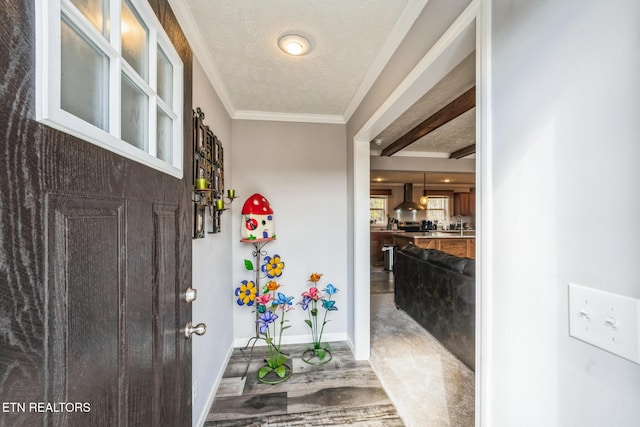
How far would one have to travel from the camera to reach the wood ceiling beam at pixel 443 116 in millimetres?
2220

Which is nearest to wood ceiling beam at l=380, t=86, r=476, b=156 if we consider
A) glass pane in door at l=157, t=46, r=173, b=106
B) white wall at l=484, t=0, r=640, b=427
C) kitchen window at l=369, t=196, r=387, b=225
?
white wall at l=484, t=0, r=640, b=427

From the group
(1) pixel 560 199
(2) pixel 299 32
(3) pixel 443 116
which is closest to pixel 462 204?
(3) pixel 443 116

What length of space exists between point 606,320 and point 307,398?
1.87m

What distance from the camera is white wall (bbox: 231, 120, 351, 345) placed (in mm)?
2605

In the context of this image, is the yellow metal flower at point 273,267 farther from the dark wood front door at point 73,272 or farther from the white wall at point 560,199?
the white wall at point 560,199

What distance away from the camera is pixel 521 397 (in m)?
0.73

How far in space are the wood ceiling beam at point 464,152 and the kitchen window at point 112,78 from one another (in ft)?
14.0

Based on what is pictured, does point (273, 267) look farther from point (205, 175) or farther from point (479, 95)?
point (479, 95)

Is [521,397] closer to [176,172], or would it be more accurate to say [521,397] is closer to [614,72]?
[614,72]

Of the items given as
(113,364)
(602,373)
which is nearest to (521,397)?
(602,373)

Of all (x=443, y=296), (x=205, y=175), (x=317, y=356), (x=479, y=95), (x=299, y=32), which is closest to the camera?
(x=479, y=95)

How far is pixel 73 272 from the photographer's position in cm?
49

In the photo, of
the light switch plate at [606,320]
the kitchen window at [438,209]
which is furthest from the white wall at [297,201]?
the kitchen window at [438,209]

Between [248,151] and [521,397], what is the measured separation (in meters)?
2.54
